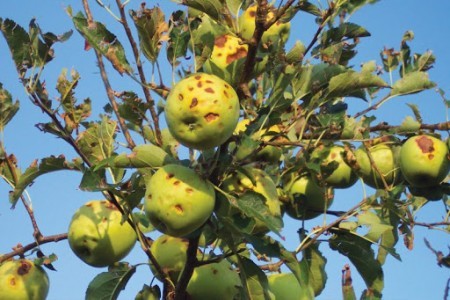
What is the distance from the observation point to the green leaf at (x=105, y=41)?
88.0 inches

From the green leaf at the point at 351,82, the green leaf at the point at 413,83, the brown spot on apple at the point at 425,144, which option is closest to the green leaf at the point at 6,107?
the green leaf at the point at 351,82

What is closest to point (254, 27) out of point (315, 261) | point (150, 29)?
point (150, 29)

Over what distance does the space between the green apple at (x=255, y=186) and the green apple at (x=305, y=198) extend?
37cm

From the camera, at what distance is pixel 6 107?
8.55 feet

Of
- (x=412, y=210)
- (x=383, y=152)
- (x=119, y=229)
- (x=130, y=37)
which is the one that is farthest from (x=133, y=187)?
(x=412, y=210)

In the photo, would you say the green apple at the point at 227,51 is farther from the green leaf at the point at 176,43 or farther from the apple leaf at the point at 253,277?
the apple leaf at the point at 253,277

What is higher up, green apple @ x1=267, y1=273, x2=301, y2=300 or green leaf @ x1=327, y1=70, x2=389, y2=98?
green leaf @ x1=327, y1=70, x2=389, y2=98

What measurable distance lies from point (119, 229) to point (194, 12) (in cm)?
93

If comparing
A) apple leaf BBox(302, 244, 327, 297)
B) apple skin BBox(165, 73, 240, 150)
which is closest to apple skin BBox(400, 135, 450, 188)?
apple leaf BBox(302, 244, 327, 297)

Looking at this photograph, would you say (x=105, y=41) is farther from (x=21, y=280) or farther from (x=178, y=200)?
(x=21, y=280)

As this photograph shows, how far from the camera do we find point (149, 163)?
2.23m

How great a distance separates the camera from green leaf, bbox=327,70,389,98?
2232mm

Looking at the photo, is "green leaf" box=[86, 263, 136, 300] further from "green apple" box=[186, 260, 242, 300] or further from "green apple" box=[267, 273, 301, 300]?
"green apple" box=[267, 273, 301, 300]

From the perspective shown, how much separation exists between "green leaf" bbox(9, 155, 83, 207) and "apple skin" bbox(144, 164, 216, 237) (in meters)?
0.36
